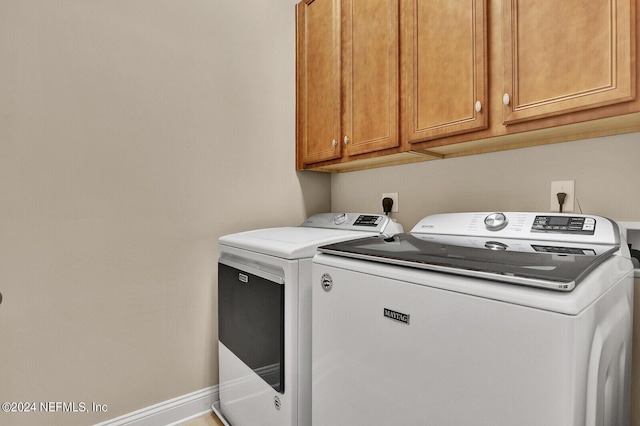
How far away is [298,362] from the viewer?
46.2 inches

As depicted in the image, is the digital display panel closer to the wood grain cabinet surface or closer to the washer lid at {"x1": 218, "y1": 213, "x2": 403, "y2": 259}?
the wood grain cabinet surface

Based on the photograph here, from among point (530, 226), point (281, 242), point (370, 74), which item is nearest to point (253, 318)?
point (281, 242)

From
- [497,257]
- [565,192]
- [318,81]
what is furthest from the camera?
[318,81]

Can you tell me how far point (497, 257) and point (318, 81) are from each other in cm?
143

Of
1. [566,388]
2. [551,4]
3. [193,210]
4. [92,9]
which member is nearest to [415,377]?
[566,388]

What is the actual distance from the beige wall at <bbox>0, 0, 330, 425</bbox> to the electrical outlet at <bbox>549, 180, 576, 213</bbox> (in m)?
1.34

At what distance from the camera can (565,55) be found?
0.97 meters

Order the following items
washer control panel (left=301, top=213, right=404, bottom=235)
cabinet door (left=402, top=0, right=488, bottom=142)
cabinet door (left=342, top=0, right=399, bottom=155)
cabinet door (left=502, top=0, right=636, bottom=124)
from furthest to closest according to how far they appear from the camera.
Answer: washer control panel (left=301, top=213, right=404, bottom=235) → cabinet door (left=342, top=0, right=399, bottom=155) → cabinet door (left=402, top=0, right=488, bottom=142) → cabinet door (left=502, top=0, right=636, bottom=124)

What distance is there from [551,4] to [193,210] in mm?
1620

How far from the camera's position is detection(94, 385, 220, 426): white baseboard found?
1498 millimetres

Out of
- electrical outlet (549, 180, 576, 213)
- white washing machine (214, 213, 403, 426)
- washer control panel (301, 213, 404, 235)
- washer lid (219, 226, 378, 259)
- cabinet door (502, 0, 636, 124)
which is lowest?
white washing machine (214, 213, 403, 426)

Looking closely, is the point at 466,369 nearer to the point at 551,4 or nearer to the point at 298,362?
the point at 298,362

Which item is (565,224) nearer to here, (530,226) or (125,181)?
(530,226)

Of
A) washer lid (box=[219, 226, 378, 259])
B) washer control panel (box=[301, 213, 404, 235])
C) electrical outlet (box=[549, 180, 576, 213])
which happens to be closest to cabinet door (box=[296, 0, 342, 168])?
washer control panel (box=[301, 213, 404, 235])
